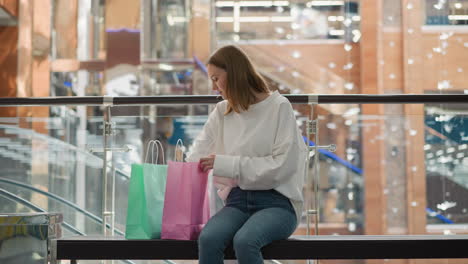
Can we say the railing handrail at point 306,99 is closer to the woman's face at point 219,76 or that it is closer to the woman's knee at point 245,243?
the woman's face at point 219,76

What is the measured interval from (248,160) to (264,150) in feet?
0.27

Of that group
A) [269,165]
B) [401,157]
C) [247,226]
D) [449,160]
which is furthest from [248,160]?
[401,157]

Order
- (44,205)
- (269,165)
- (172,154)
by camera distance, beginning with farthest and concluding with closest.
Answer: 1. (44,205)
2. (172,154)
3. (269,165)

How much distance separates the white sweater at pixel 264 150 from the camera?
2.13 meters

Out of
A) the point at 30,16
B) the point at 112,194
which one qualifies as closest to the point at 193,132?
the point at 112,194

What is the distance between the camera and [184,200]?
2174 mm

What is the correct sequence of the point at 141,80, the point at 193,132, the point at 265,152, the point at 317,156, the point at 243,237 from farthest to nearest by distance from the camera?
the point at 141,80, the point at 193,132, the point at 317,156, the point at 265,152, the point at 243,237

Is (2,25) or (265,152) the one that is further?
(2,25)

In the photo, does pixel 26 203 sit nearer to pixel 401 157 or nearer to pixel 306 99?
pixel 306 99

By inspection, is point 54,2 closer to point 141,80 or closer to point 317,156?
point 141,80

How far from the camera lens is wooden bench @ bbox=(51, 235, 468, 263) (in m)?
2.21

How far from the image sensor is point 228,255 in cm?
212

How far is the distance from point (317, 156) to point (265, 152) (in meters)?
0.80

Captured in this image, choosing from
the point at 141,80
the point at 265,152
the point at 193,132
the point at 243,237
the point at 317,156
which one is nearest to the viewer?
the point at 243,237
